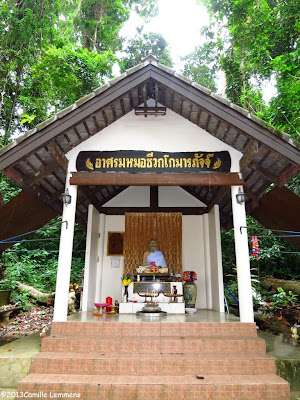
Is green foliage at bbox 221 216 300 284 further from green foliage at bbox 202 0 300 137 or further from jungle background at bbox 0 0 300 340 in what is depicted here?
green foliage at bbox 202 0 300 137

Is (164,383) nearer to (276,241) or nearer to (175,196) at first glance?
(175,196)

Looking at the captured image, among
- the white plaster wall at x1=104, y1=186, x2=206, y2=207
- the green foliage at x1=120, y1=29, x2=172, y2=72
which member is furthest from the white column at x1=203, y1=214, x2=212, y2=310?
the green foliage at x1=120, y1=29, x2=172, y2=72

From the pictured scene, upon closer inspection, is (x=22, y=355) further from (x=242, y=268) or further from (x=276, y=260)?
(x=276, y=260)

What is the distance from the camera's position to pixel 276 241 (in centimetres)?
1114

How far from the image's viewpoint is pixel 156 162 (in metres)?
5.70

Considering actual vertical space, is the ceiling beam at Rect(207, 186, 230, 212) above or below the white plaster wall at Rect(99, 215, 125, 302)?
above

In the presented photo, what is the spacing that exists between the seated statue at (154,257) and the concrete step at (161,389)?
3834mm

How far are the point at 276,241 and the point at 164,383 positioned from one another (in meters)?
9.01

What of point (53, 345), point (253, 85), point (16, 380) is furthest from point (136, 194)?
point (253, 85)

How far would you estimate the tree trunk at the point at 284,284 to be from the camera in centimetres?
883

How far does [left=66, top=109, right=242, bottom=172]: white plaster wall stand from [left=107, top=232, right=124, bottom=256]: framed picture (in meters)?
3.19

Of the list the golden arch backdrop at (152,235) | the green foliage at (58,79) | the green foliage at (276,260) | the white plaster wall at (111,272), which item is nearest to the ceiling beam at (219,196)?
the golden arch backdrop at (152,235)

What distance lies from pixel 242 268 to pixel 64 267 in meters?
3.25

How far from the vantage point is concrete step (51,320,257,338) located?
4586mm
